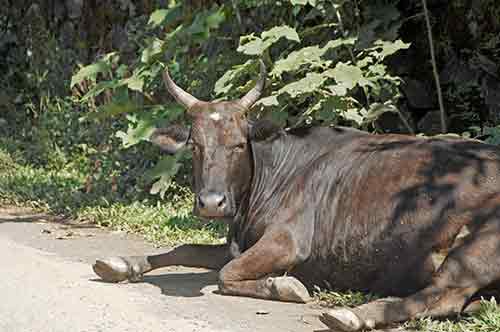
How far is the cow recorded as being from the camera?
5457 mm

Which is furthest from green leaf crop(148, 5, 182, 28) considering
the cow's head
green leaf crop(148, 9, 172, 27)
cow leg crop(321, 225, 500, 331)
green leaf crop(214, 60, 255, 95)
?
cow leg crop(321, 225, 500, 331)

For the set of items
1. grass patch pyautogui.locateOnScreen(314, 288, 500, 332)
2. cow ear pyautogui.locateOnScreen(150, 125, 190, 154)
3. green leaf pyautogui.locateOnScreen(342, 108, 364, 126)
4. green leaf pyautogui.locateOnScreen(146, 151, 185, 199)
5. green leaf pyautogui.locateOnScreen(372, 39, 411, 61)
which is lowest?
green leaf pyautogui.locateOnScreen(146, 151, 185, 199)

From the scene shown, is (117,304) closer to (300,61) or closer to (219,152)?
(219,152)

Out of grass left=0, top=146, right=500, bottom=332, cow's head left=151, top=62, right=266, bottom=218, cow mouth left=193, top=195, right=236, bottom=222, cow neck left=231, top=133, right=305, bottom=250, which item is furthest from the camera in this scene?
grass left=0, top=146, right=500, bottom=332

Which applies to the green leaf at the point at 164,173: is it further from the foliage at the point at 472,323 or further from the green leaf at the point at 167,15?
the foliage at the point at 472,323

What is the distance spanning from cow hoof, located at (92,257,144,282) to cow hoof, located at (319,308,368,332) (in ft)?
5.91

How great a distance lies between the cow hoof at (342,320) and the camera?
16.7ft

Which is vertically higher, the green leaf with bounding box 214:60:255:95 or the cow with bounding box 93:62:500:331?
the green leaf with bounding box 214:60:255:95

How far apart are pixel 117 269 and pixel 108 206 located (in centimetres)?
335

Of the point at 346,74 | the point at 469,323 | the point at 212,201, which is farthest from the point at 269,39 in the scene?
the point at 469,323

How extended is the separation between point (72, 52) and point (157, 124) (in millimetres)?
5218

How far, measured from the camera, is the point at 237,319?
5.52 metres

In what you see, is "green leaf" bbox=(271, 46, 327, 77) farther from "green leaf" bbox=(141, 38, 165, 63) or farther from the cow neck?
"green leaf" bbox=(141, 38, 165, 63)

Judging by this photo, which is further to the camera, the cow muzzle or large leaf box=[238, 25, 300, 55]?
large leaf box=[238, 25, 300, 55]
